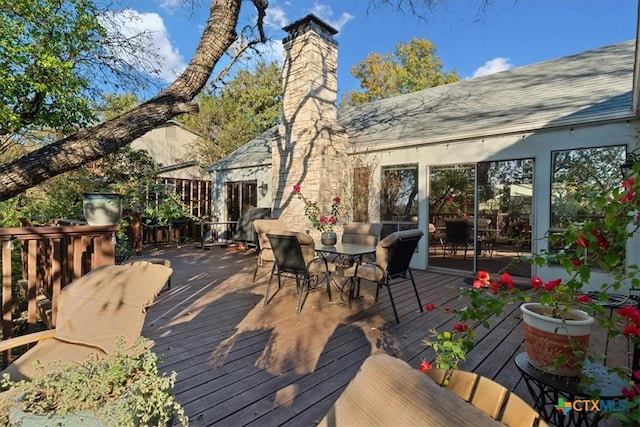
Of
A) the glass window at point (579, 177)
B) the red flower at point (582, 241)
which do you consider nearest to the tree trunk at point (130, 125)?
the red flower at point (582, 241)

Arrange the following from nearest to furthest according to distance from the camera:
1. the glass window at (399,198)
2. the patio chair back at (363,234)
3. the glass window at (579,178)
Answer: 1. the glass window at (579,178)
2. the patio chair back at (363,234)
3. the glass window at (399,198)

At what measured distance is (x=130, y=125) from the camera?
2646 millimetres

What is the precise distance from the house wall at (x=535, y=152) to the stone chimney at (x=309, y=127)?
160 cm

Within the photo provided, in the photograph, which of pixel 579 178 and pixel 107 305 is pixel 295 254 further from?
pixel 579 178

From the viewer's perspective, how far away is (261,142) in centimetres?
1110

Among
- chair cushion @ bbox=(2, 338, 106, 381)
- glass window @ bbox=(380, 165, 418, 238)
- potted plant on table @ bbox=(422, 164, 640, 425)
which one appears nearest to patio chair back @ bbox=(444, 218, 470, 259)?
glass window @ bbox=(380, 165, 418, 238)

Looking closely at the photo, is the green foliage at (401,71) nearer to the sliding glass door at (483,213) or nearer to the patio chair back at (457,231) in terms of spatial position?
the sliding glass door at (483,213)

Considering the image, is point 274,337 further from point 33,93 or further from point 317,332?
point 33,93

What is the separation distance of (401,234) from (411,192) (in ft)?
10.7

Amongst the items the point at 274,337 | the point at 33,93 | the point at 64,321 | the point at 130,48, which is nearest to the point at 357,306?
the point at 274,337

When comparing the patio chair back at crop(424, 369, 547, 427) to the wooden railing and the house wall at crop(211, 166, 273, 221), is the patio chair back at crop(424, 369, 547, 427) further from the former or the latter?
the house wall at crop(211, 166, 273, 221)

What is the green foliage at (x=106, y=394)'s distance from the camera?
3.42 feet

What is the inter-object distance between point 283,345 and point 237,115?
60.4 feet

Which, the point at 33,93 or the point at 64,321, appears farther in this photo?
the point at 33,93
